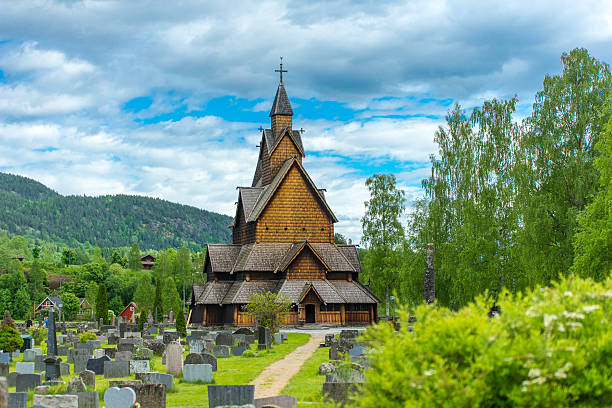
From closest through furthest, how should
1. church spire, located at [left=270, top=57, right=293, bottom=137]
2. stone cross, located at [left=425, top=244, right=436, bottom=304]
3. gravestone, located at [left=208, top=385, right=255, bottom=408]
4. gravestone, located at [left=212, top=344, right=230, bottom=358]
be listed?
gravestone, located at [left=208, top=385, right=255, bottom=408]
gravestone, located at [left=212, top=344, right=230, bottom=358]
stone cross, located at [left=425, top=244, right=436, bottom=304]
church spire, located at [left=270, top=57, right=293, bottom=137]

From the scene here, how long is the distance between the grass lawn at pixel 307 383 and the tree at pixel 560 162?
1129cm

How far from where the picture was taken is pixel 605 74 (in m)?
30.7

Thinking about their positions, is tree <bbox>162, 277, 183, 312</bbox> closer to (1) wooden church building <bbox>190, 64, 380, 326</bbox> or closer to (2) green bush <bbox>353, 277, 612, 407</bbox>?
(1) wooden church building <bbox>190, 64, 380, 326</bbox>

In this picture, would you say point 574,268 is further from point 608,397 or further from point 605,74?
point 608,397

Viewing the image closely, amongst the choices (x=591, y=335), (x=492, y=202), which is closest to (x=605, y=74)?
(x=492, y=202)

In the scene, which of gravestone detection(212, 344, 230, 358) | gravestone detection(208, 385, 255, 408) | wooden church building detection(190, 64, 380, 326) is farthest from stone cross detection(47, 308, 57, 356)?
wooden church building detection(190, 64, 380, 326)

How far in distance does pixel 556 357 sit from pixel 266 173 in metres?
51.2

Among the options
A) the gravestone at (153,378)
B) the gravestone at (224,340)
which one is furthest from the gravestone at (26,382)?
the gravestone at (224,340)

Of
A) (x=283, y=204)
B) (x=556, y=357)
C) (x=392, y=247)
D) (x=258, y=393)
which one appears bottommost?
(x=258, y=393)

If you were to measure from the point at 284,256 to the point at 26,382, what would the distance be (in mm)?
34319

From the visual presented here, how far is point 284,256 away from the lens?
51250mm

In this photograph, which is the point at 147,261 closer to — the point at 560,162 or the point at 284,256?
the point at 284,256

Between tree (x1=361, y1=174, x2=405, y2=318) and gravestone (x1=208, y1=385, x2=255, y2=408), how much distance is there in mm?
44049

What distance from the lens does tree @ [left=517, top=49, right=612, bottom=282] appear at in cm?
2922
